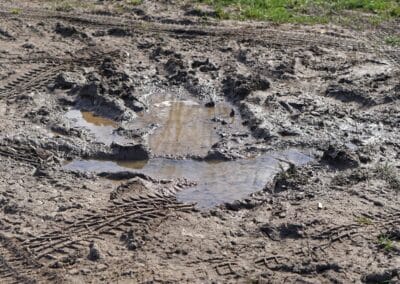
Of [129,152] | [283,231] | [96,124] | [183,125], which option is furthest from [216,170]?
[96,124]

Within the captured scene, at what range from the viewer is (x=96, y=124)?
10.3 meters

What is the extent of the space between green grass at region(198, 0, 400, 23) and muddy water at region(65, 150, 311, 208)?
622 cm

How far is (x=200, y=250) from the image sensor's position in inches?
277

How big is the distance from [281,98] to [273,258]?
4529 millimetres

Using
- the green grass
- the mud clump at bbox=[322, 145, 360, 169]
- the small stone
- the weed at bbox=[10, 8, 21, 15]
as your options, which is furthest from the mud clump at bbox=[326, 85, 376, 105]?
the weed at bbox=[10, 8, 21, 15]

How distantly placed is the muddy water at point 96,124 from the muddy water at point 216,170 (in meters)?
0.72

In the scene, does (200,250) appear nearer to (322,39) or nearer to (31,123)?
(31,123)

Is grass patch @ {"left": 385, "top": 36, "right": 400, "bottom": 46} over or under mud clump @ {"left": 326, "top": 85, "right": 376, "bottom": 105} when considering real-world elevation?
over

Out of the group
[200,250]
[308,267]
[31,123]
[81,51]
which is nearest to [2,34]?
[81,51]

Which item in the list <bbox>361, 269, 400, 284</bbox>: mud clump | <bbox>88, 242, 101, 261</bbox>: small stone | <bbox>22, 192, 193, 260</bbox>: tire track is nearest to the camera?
<bbox>361, 269, 400, 284</bbox>: mud clump

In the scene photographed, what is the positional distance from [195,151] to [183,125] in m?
0.96

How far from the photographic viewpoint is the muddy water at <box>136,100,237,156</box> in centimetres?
958

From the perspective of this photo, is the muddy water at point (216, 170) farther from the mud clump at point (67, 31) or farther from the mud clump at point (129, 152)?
the mud clump at point (67, 31)

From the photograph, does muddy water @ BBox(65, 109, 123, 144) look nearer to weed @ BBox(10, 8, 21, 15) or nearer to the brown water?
the brown water
